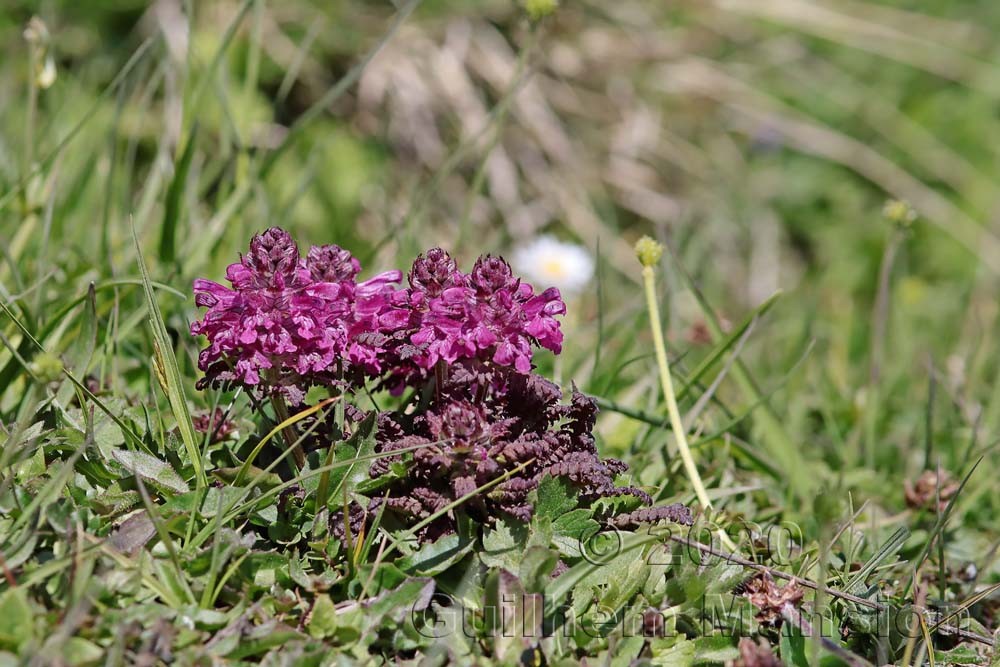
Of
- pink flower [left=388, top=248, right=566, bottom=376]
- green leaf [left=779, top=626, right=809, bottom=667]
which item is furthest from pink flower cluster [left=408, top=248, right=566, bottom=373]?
green leaf [left=779, top=626, right=809, bottom=667]

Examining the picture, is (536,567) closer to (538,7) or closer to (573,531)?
(573,531)

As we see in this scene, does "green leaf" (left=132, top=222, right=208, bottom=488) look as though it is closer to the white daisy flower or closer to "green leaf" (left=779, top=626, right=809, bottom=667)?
"green leaf" (left=779, top=626, right=809, bottom=667)

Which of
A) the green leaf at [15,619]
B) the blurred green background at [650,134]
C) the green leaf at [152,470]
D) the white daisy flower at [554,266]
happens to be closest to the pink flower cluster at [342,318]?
the green leaf at [152,470]

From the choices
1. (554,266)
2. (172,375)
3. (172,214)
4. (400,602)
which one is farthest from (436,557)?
(554,266)

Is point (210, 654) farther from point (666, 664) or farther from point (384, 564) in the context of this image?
point (666, 664)

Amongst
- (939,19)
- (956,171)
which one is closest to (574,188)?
(956,171)

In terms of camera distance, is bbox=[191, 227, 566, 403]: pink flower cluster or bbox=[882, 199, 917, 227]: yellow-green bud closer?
bbox=[191, 227, 566, 403]: pink flower cluster

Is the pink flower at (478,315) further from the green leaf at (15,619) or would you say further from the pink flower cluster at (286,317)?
the green leaf at (15,619)
